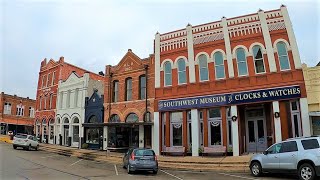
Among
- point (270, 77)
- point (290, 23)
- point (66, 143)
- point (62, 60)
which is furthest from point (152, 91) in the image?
point (62, 60)

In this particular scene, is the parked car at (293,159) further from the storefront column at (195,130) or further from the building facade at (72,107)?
the building facade at (72,107)

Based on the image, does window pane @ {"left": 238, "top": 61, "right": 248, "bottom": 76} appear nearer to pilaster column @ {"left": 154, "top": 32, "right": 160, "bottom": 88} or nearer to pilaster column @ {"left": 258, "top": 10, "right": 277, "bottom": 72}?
pilaster column @ {"left": 258, "top": 10, "right": 277, "bottom": 72}

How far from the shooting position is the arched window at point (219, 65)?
2218cm

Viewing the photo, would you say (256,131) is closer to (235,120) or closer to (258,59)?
(235,120)

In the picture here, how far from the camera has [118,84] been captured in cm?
2767

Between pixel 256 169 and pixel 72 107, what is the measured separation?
23.5 metres

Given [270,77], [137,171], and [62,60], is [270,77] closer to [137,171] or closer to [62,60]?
[137,171]

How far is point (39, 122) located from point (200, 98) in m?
24.5

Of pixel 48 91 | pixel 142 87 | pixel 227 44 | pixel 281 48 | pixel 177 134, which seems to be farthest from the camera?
pixel 48 91

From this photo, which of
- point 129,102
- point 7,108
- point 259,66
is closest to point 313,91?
point 259,66

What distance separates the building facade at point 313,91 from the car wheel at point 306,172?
8.12 meters

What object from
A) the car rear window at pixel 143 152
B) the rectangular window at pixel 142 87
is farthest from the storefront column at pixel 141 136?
the car rear window at pixel 143 152

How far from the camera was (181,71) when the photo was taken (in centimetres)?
2403

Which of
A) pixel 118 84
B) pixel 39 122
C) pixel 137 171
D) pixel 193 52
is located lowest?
pixel 137 171
